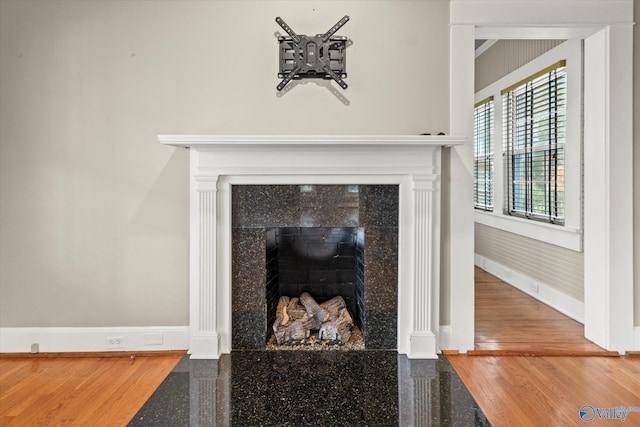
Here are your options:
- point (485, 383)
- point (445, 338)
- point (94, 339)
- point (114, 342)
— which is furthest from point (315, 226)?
point (94, 339)

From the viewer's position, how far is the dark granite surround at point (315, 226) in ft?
9.55

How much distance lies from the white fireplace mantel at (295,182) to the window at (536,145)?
71.2 inches

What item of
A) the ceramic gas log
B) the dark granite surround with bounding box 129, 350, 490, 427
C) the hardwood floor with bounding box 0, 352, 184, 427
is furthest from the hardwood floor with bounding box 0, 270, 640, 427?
the ceramic gas log

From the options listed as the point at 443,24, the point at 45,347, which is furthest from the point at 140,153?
the point at 443,24

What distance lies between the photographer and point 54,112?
9.63 feet

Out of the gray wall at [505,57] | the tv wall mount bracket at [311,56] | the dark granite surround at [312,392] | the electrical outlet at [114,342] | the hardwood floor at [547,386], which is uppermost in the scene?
the gray wall at [505,57]

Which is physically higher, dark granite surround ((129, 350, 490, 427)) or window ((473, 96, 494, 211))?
window ((473, 96, 494, 211))

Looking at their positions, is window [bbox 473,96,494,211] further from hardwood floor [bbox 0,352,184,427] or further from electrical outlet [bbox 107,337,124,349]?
electrical outlet [bbox 107,337,124,349]

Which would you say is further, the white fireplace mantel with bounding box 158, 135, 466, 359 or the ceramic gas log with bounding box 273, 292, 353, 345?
the ceramic gas log with bounding box 273, 292, 353, 345

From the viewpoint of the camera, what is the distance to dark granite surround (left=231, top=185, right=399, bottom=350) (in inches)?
115

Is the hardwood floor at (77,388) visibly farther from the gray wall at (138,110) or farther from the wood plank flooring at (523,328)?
the wood plank flooring at (523,328)

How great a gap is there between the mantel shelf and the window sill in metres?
1.72

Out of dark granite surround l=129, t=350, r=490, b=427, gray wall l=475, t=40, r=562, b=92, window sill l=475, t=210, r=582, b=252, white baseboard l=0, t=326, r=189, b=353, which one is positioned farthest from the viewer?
gray wall l=475, t=40, r=562, b=92

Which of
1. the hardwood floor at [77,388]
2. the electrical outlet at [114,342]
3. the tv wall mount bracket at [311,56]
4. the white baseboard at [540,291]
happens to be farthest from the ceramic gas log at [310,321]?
the white baseboard at [540,291]
